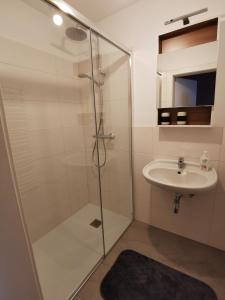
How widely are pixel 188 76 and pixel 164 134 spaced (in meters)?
0.55

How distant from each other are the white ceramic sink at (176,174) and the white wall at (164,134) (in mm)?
85

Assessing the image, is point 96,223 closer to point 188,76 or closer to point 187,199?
point 187,199

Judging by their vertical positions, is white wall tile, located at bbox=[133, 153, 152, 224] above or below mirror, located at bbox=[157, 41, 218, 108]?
below

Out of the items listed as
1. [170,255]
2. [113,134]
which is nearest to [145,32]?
[113,134]

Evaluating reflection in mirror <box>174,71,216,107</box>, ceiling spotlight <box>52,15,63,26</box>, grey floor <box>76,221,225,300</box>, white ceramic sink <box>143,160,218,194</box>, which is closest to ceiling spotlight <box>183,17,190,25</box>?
reflection in mirror <box>174,71,216,107</box>

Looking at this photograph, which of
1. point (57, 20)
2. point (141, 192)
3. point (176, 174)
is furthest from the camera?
point (141, 192)

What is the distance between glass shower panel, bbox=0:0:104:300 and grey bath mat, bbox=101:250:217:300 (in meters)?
0.23

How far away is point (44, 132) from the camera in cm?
171

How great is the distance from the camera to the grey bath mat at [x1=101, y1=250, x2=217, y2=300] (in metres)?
1.22

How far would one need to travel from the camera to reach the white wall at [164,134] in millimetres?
1390

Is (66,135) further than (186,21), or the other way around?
(66,135)

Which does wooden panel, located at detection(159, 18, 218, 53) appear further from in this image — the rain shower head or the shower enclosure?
the rain shower head

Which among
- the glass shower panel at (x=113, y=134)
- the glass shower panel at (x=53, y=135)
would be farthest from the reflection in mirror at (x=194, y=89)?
the glass shower panel at (x=53, y=135)

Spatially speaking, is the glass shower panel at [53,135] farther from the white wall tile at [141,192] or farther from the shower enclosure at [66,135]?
the white wall tile at [141,192]
